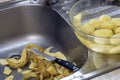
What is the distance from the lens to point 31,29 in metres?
1.11

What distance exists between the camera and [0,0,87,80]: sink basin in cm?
105

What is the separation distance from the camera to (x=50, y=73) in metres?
0.91

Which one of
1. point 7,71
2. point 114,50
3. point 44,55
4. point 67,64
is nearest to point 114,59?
point 114,50

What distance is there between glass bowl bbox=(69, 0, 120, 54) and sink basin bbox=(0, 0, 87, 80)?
9 cm

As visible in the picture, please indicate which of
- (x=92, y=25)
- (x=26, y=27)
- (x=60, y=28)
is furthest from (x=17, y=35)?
(x=92, y=25)

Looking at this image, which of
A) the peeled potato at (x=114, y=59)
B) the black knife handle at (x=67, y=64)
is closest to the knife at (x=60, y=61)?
the black knife handle at (x=67, y=64)

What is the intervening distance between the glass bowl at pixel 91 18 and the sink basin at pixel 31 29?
0.09 m

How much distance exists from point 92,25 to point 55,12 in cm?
23

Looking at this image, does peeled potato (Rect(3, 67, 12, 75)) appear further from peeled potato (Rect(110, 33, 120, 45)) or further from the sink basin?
peeled potato (Rect(110, 33, 120, 45))

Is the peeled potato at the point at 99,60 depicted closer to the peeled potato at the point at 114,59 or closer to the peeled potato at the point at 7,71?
the peeled potato at the point at 114,59

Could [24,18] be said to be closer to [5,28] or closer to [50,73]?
[5,28]

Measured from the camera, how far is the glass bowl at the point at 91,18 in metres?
0.77

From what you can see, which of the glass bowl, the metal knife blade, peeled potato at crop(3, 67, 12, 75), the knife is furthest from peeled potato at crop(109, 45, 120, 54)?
Answer: peeled potato at crop(3, 67, 12, 75)

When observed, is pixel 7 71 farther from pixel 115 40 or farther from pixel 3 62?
pixel 115 40
